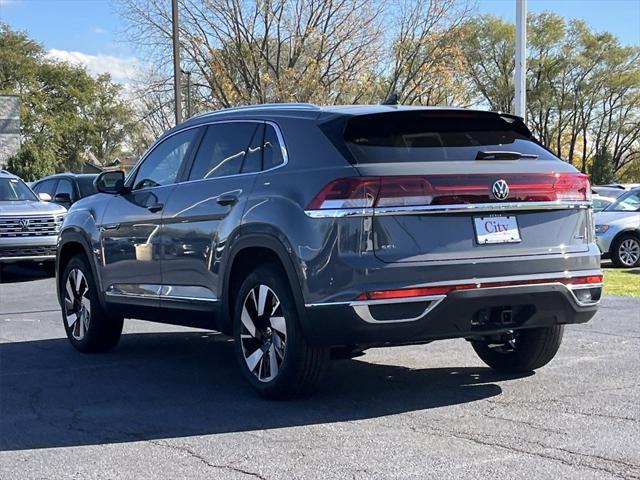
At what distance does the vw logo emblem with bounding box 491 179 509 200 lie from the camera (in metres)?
5.32

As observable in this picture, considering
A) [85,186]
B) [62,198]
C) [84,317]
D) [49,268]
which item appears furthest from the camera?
[85,186]

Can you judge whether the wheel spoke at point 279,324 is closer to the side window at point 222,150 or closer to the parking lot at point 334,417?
the parking lot at point 334,417

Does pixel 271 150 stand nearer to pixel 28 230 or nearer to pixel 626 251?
pixel 28 230

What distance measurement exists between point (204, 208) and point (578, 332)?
3.92 m

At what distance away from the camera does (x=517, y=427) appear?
16.4 feet

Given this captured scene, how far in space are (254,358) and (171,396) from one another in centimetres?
68

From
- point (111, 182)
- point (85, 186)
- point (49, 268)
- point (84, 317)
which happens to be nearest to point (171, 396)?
point (84, 317)

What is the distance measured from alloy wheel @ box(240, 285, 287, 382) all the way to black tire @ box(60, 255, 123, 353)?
2.15 meters

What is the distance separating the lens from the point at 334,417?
529cm

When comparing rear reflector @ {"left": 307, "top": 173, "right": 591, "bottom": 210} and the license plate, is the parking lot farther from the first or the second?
rear reflector @ {"left": 307, "top": 173, "right": 591, "bottom": 210}

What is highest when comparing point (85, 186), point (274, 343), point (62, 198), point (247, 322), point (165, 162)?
point (165, 162)

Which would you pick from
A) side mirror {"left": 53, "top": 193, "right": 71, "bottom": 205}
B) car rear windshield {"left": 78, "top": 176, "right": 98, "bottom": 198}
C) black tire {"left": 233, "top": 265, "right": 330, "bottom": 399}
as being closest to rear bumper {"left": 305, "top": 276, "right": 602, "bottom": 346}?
black tire {"left": 233, "top": 265, "right": 330, "bottom": 399}

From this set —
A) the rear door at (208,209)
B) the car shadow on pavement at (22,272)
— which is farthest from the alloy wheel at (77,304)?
the car shadow on pavement at (22,272)

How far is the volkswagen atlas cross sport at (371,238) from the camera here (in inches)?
200
